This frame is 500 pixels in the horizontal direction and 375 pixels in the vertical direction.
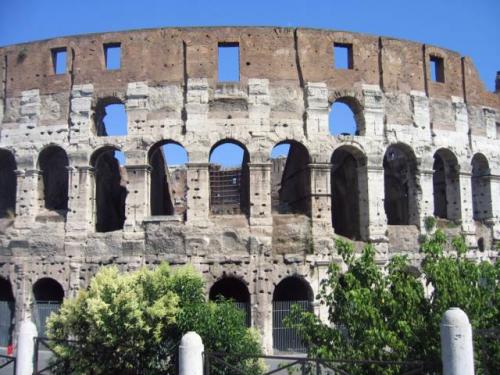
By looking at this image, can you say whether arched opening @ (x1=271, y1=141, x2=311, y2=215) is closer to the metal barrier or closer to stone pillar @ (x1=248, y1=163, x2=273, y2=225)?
stone pillar @ (x1=248, y1=163, x2=273, y2=225)

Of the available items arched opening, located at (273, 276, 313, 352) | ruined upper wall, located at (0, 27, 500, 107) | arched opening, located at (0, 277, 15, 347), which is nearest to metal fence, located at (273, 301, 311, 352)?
arched opening, located at (273, 276, 313, 352)

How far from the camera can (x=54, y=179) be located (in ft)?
62.1

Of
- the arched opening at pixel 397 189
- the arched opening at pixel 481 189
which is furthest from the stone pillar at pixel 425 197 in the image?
the arched opening at pixel 481 189

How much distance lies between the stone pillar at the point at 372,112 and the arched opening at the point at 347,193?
0.90 meters

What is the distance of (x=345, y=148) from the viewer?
54.6 feet

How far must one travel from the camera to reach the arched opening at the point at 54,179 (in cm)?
1755

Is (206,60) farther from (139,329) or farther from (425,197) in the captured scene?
(139,329)

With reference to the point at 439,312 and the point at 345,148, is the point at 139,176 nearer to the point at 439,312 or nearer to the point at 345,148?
the point at 345,148

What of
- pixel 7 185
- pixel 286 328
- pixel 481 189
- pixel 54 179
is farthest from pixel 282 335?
pixel 7 185

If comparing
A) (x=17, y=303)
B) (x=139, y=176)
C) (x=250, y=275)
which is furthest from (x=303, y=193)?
(x=17, y=303)

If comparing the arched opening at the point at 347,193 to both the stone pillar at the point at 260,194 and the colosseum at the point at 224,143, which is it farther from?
the stone pillar at the point at 260,194

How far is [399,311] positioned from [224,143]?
374 inches

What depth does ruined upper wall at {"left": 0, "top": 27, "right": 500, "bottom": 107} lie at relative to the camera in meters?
16.3

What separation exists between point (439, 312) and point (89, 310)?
6327 millimetres
